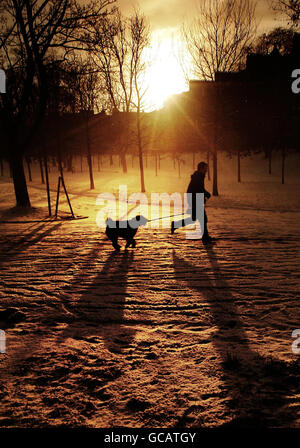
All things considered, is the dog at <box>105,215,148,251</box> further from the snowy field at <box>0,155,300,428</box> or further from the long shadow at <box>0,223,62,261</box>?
the long shadow at <box>0,223,62,261</box>

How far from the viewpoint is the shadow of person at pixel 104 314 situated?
125 inches

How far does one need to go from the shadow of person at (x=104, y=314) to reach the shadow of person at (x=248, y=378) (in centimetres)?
108

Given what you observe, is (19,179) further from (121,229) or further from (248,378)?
(248,378)

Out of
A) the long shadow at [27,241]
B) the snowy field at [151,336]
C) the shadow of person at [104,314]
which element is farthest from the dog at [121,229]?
the long shadow at [27,241]

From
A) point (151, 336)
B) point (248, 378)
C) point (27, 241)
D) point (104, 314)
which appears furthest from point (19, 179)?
point (248, 378)

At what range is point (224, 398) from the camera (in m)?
2.28

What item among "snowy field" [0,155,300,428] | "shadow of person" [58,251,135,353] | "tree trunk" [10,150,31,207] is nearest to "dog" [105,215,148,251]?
"snowy field" [0,155,300,428]

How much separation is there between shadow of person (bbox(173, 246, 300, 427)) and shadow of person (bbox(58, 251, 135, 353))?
1078 millimetres

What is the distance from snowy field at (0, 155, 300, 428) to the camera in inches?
87.2

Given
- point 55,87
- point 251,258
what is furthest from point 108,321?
point 55,87

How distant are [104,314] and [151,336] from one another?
813 millimetres

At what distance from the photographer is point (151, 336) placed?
10.5 feet
